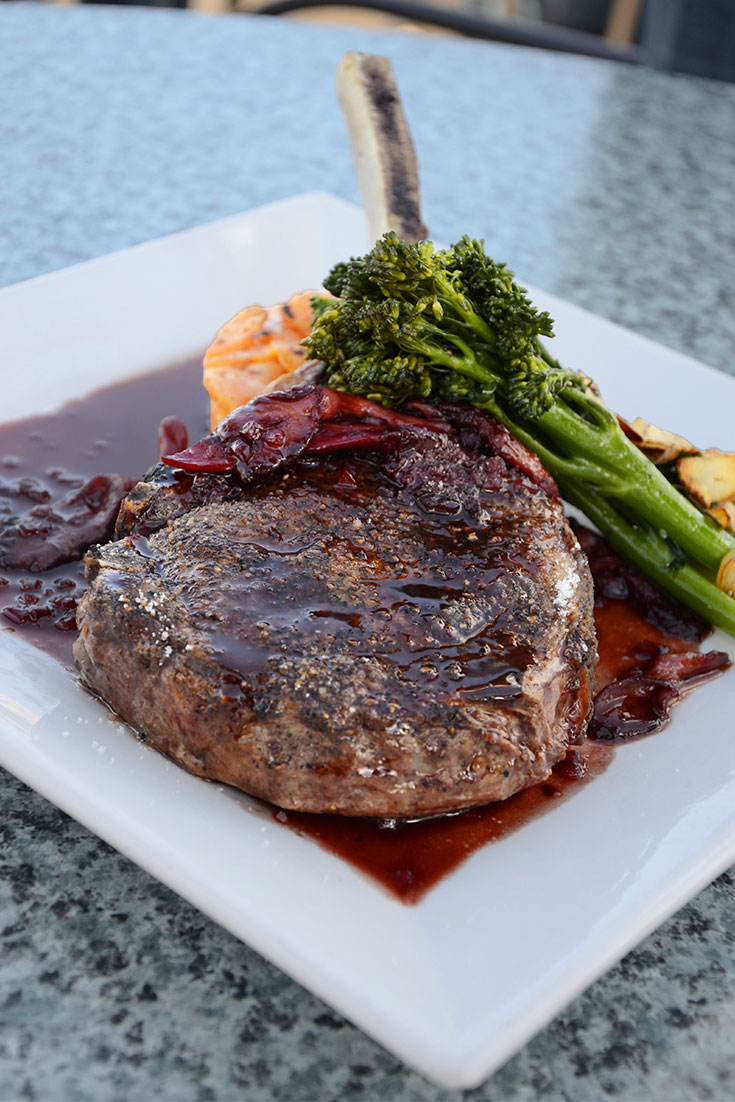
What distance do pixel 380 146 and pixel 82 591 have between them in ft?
6.66

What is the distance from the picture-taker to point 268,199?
6270mm

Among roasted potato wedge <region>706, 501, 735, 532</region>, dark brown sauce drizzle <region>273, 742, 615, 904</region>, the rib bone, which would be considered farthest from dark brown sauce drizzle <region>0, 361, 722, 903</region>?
the rib bone

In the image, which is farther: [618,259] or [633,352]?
[618,259]

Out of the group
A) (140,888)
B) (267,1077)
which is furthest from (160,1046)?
(140,888)

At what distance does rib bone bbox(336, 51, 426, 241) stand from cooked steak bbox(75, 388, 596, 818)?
114 centimetres

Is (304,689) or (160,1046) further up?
(304,689)

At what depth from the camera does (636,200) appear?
686 centimetres

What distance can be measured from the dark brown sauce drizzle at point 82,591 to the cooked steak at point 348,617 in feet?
0.22

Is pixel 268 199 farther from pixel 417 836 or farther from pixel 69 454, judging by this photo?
pixel 417 836

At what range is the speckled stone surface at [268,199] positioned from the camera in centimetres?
213

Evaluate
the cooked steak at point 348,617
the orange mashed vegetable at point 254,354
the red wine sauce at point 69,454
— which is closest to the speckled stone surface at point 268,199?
the cooked steak at point 348,617

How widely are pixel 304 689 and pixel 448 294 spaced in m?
1.37

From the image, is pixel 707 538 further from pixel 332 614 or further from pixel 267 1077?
pixel 267 1077

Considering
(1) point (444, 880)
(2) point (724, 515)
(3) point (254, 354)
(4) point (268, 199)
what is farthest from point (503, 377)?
(4) point (268, 199)
